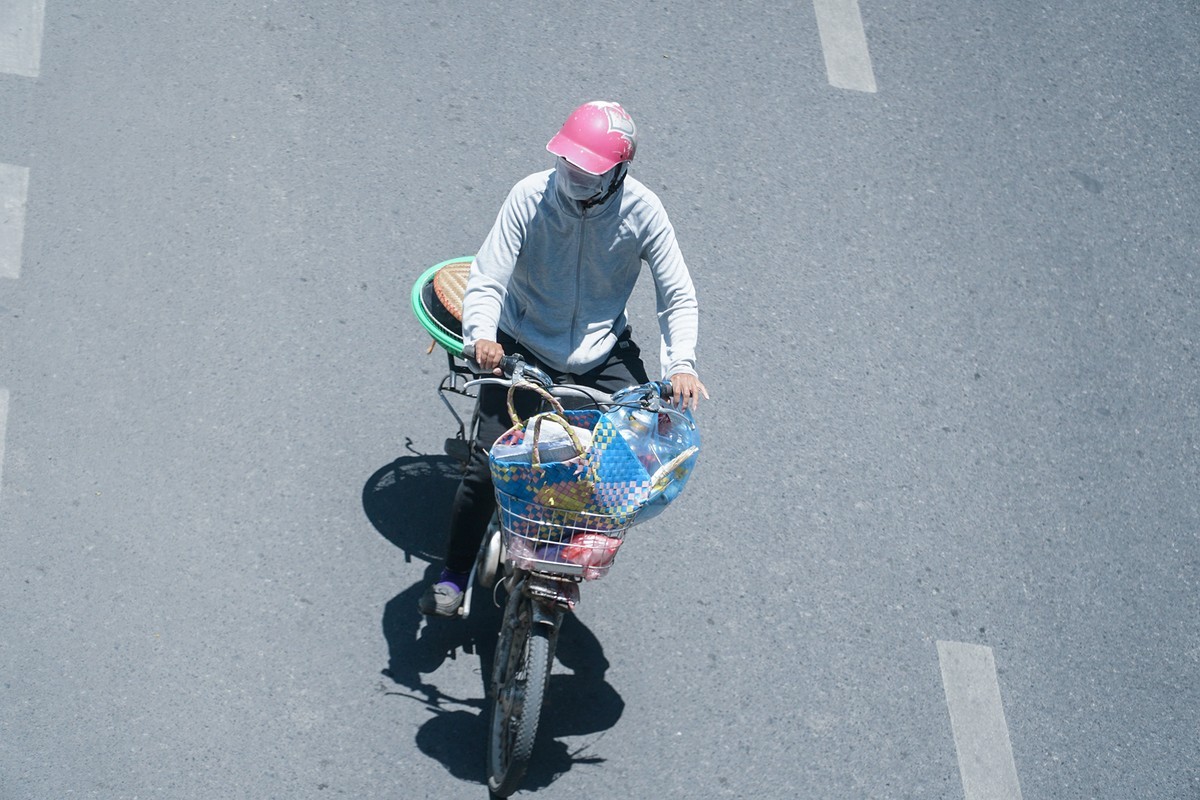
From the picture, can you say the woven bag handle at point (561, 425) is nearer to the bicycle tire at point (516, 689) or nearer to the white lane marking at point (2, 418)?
the bicycle tire at point (516, 689)

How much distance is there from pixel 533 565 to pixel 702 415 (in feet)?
7.03

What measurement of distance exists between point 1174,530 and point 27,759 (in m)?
5.07

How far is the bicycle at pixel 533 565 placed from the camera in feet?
13.2

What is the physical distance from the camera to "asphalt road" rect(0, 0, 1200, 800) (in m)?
4.89

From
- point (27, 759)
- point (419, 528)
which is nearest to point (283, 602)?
point (419, 528)

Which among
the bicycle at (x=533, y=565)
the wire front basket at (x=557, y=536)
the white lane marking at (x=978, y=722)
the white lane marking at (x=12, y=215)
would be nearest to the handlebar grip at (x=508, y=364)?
the bicycle at (x=533, y=565)

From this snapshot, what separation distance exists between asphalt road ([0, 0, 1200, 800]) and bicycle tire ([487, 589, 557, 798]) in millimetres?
251

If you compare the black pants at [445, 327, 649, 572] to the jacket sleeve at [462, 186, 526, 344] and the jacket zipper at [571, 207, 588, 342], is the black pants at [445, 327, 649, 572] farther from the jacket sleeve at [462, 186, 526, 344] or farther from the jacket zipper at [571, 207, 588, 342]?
the jacket sleeve at [462, 186, 526, 344]

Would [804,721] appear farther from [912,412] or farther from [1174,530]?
[1174,530]

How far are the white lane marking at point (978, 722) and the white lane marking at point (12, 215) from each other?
4418 mm

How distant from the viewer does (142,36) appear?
6844 mm

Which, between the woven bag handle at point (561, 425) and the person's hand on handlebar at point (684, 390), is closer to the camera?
the woven bag handle at point (561, 425)

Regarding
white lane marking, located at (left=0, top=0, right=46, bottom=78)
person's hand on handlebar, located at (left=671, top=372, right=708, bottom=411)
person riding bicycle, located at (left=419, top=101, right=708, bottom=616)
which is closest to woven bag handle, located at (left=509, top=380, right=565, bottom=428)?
person riding bicycle, located at (left=419, top=101, right=708, bottom=616)

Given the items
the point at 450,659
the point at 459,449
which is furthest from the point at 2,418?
the point at 450,659
